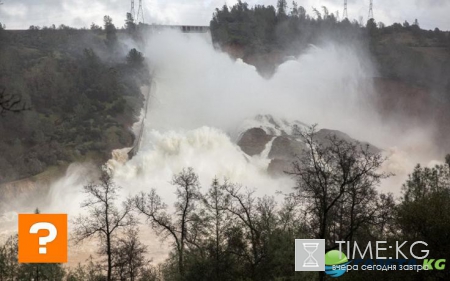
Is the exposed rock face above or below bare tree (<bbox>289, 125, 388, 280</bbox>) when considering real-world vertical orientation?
above

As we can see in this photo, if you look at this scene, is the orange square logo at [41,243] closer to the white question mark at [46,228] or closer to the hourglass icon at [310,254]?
the white question mark at [46,228]

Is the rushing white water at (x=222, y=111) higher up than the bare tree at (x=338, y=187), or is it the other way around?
the rushing white water at (x=222, y=111)

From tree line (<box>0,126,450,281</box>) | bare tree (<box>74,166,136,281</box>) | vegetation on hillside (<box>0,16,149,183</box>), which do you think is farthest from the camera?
vegetation on hillside (<box>0,16,149,183</box>)

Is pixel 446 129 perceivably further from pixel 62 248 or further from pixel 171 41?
pixel 62 248

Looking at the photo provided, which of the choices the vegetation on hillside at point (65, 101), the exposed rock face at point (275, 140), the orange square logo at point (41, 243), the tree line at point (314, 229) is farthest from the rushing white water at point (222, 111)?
the tree line at point (314, 229)

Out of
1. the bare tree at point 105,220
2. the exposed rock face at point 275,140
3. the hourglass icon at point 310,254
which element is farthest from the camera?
the exposed rock face at point 275,140

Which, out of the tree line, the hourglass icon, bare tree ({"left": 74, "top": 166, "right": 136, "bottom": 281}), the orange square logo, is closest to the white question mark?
the orange square logo

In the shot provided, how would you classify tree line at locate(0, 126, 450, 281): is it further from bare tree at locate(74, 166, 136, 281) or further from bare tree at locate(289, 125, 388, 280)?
bare tree at locate(74, 166, 136, 281)
